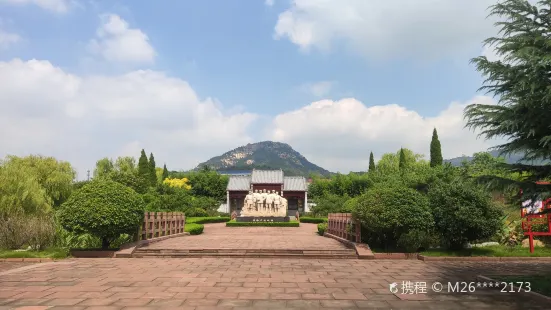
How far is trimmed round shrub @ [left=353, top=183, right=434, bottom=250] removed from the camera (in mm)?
9680

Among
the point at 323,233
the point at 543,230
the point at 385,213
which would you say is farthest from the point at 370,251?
the point at 323,233

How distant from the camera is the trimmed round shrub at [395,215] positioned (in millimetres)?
9680

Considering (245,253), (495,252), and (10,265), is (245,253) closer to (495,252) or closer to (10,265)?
(10,265)

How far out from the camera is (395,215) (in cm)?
968

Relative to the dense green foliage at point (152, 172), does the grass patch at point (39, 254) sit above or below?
below

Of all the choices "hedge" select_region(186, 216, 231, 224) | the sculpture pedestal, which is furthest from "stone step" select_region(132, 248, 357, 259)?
the sculpture pedestal

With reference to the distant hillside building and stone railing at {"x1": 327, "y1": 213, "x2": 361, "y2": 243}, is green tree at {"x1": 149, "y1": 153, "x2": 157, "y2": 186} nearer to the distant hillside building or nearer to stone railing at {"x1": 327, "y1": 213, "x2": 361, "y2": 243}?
the distant hillside building

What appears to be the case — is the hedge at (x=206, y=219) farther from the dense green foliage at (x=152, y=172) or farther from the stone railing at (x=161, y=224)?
the dense green foliage at (x=152, y=172)

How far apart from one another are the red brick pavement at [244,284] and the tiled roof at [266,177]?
3241 cm

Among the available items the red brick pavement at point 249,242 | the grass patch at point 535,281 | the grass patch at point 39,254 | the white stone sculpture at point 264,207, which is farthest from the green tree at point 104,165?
the grass patch at point 535,281

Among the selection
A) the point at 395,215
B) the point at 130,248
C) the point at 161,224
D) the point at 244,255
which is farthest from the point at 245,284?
the point at 161,224

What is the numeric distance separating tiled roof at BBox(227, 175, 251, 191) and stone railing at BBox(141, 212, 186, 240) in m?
24.5

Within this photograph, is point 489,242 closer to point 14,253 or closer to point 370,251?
point 370,251

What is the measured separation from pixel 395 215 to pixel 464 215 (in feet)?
5.43
